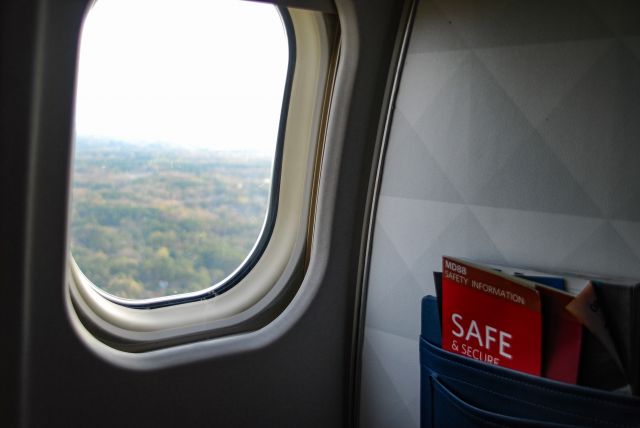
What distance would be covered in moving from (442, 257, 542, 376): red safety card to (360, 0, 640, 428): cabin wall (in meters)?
0.14

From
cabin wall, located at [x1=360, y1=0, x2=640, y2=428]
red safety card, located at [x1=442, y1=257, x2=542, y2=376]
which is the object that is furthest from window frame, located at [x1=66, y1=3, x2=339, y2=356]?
red safety card, located at [x1=442, y1=257, x2=542, y2=376]

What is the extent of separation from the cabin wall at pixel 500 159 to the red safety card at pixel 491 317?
0.14 meters

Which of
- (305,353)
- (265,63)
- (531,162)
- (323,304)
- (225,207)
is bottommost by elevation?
(305,353)

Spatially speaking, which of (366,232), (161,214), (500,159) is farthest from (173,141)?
(500,159)

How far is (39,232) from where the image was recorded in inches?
52.5

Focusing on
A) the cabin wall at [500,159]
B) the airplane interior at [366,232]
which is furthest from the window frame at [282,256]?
the cabin wall at [500,159]

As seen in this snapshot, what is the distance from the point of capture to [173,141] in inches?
67.5

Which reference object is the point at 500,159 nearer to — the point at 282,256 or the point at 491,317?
the point at 491,317

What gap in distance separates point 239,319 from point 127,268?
1.06 feet

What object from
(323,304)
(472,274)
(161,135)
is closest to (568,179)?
(472,274)

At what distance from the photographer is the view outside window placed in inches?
61.1

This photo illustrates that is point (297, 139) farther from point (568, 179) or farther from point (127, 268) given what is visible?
point (568, 179)

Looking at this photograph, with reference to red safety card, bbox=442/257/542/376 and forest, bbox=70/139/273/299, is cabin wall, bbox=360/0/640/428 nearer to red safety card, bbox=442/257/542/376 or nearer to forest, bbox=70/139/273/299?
red safety card, bbox=442/257/542/376

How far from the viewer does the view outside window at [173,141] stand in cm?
155
